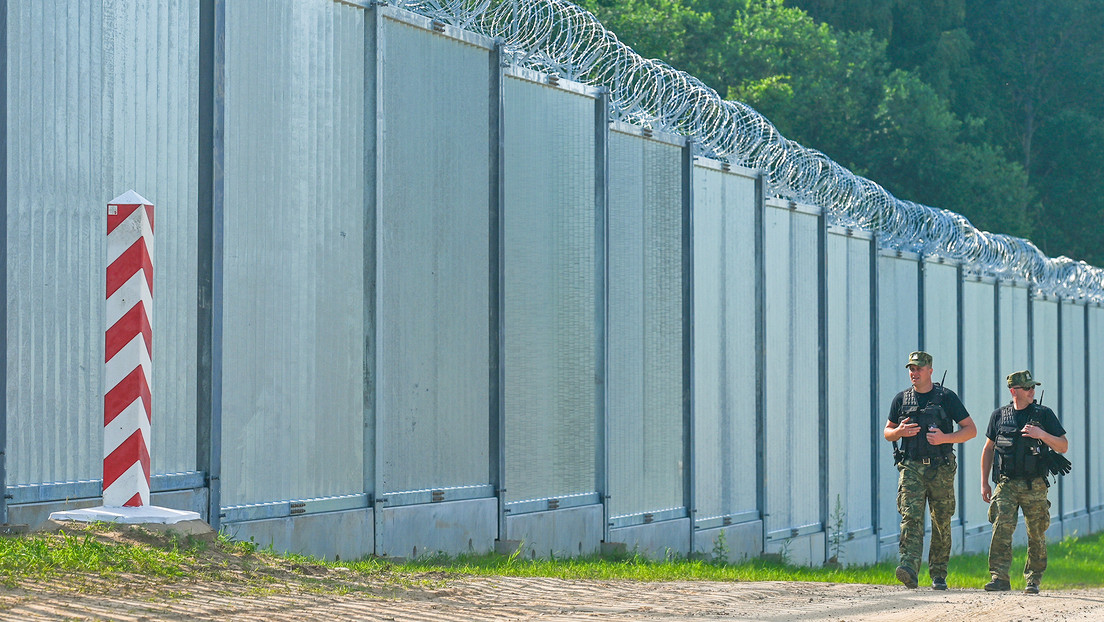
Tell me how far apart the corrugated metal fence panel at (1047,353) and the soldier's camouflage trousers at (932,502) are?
15.8m

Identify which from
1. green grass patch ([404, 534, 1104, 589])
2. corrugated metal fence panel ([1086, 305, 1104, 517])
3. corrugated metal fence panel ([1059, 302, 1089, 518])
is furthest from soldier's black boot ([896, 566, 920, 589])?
corrugated metal fence panel ([1086, 305, 1104, 517])

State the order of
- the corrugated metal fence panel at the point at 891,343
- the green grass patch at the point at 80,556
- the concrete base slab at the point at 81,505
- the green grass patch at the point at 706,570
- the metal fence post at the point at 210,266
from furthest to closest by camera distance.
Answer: the corrugated metal fence panel at the point at 891,343 < the green grass patch at the point at 706,570 < the metal fence post at the point at 210,266 < the concrete base slab at the point at 81,505 < the green grass patch at the point at 80,556

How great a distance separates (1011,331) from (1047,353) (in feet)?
8.64

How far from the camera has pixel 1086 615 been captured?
10219 mm

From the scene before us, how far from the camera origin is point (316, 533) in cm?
1045

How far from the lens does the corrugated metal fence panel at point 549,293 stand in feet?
41.8

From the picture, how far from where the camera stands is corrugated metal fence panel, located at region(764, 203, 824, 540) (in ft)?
57.3

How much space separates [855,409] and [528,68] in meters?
8.47

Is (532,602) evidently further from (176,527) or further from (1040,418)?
(1040,418)

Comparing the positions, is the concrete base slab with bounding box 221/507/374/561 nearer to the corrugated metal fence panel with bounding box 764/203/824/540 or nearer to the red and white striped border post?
the red and white striped border post

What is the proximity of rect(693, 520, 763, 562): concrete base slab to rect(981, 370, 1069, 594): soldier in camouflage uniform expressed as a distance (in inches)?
136

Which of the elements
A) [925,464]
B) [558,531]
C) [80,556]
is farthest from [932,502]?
[80,556]

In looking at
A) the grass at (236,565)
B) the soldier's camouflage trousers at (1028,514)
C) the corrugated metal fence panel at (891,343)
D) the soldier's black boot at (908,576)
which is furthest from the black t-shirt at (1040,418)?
the corrugated metal fence panel at (891,343)

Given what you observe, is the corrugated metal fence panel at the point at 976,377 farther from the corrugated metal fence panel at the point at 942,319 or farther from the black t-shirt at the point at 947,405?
the black t-shirt at the point at 947,405
